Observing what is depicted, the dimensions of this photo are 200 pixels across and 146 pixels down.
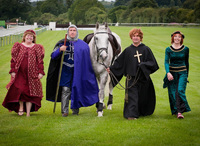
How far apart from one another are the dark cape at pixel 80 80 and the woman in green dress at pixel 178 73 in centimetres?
187

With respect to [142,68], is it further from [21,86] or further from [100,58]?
[21,86]

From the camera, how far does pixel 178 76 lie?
859cm

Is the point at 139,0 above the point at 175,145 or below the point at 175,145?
above

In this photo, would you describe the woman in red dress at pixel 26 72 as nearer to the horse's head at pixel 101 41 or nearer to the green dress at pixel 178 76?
the horse's head at pixel 101 41

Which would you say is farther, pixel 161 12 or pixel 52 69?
pixel 161 12

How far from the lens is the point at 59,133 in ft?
22.6

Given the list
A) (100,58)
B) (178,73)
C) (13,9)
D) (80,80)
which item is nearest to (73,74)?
(80,80)

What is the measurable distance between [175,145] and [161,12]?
7782 centimetres

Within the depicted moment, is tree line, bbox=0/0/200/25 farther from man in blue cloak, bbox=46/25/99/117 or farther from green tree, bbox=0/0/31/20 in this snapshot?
man in blue cloak, bbox=46/25/99/117

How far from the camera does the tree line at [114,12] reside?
7594 centimetres

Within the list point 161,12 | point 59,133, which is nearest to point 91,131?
point 59,133

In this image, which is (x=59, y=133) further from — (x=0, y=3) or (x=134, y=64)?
(x=0, y=3)

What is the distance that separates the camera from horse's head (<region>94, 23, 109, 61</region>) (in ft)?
27.8

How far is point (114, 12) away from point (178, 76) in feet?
392
